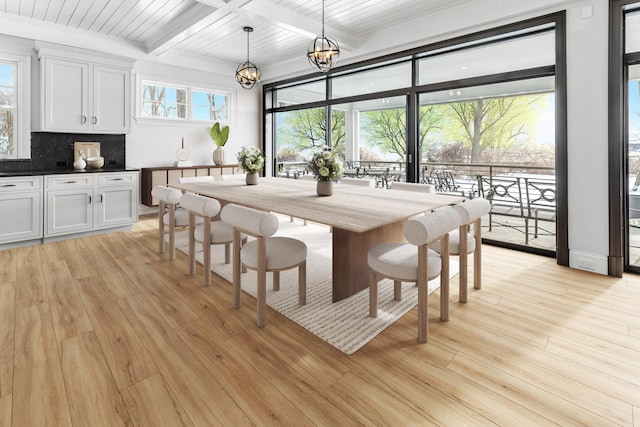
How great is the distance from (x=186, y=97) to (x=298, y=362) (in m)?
5.66

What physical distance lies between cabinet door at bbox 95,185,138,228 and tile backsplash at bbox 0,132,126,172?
731 millimetres

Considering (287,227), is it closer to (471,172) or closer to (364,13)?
(471,172)

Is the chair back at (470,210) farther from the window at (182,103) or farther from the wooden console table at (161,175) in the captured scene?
the window at (182,103)

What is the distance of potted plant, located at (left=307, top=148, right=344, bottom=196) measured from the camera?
2.99 metres

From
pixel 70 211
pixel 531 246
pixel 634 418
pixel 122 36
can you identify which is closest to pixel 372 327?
pixel 634 418

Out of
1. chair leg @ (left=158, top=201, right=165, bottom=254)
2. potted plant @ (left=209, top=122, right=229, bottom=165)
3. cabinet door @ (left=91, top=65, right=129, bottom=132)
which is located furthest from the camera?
potted plant @ (left=209, top=122, right=229, bottom=165)

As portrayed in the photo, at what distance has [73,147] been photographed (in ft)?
16.7

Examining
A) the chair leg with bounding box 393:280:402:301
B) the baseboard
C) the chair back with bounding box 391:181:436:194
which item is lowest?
the chair leg with bounding box 393:280:402:301

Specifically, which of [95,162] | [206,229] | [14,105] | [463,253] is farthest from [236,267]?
[14,105]

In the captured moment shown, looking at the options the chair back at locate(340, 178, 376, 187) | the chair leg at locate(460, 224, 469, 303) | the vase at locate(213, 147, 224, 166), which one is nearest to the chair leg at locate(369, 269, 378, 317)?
the chair leg at locate(460, 224, 469, 303)

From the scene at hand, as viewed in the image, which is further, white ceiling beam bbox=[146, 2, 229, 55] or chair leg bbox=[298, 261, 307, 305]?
white ceiling beam bbox=[146, 2, 229, 55]

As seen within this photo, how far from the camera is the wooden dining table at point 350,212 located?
7.31 feet

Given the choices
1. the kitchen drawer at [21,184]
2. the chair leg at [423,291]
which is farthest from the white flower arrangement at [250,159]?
the kitchen drawer at [21,184]

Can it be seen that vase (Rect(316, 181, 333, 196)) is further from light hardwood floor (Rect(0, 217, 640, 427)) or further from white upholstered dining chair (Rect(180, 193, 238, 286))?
light hardwood floor (Rect(0, 217, 640, 427))
